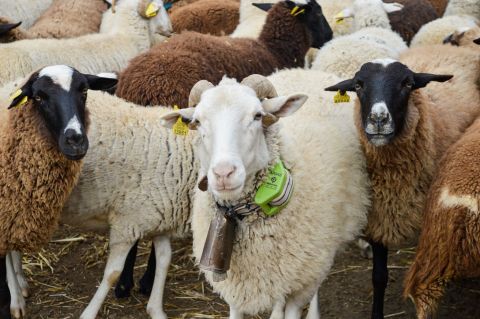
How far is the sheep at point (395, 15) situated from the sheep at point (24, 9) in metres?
3.62

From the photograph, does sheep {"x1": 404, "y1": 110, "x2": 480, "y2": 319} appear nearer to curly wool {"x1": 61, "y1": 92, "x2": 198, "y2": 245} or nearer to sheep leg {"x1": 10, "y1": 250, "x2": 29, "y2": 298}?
curly wool {"x1": 61, "y1": 92, "x2": 198, "y2": 245}

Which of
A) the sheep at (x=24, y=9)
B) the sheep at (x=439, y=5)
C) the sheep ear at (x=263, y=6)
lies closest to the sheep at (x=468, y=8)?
the sheep at (x=439, y=5)

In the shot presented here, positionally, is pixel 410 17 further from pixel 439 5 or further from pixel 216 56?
pixel 216 56

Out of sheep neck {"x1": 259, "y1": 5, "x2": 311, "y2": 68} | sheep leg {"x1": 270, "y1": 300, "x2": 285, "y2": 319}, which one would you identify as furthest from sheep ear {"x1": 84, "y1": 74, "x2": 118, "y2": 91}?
sheep neck {"x1": 259, "y1": 5, "x2": 311, "y2": 68}

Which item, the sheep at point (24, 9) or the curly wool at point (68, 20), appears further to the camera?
the sheep at point (24, 9)

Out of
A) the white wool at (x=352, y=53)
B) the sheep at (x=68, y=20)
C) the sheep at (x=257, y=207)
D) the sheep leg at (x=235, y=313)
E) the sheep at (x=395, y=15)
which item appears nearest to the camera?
the sheep at (x=257, y=207)

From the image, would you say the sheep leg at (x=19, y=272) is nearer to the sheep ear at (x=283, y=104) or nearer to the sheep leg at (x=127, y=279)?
the sheep leg at (x=127, y=279)

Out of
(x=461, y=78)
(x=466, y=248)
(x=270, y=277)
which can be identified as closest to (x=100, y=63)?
(x=461, y=78)

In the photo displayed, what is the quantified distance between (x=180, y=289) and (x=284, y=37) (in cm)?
282

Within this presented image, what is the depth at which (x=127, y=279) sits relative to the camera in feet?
15.8

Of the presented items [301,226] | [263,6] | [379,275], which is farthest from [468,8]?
[301,226]

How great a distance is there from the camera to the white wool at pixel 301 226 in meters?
3.38

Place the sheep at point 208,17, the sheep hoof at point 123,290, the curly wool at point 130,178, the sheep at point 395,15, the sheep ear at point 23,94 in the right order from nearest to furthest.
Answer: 1. the sheep ear at point 23,94
2. the curly wool at point 130,178
3. the sheep hoof at point 123,290
4. the sheep at point 395,15
5. the sheep at point 208,17

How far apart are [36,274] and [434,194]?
2961mm
